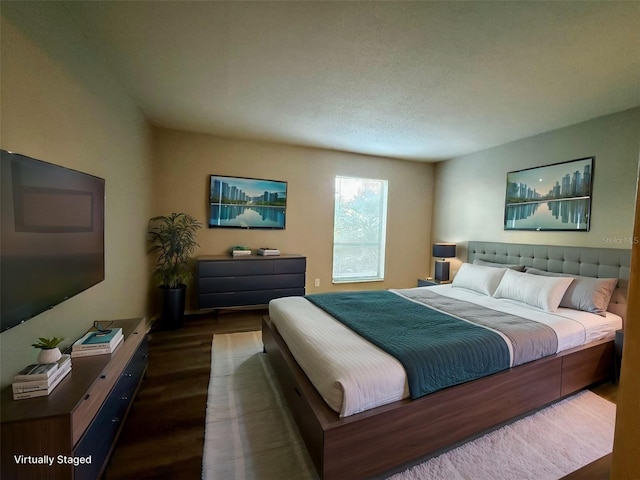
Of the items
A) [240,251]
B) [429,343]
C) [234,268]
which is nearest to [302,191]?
[240,251]

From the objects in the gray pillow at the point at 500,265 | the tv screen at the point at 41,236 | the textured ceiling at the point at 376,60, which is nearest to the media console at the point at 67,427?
the tv screen at the point at 41,236

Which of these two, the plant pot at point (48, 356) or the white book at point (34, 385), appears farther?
the plant pot at point (48, 356)

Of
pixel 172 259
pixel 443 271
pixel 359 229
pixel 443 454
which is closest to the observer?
pixel 443 454

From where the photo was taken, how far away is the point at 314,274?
4.53 m

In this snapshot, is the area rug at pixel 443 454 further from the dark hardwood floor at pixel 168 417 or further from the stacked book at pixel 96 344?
the stacked book at pixel 96 344

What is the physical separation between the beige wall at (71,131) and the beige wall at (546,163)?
453cm

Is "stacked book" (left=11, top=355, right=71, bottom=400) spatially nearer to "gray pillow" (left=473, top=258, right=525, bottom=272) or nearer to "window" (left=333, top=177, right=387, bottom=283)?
"window" (left=333, top=177, right=387, bottom=283)

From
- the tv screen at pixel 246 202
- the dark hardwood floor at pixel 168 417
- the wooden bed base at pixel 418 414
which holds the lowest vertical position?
the dark hardwood floor at pixel 168 417

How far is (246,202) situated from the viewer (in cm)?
404

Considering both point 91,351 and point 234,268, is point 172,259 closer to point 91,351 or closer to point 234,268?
point 234,268

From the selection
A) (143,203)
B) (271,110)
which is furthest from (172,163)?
(271,110)

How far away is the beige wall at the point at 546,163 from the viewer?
264 cm

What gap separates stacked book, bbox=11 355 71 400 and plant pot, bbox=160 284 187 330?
2.07 metres

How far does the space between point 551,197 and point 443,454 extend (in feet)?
10.5
